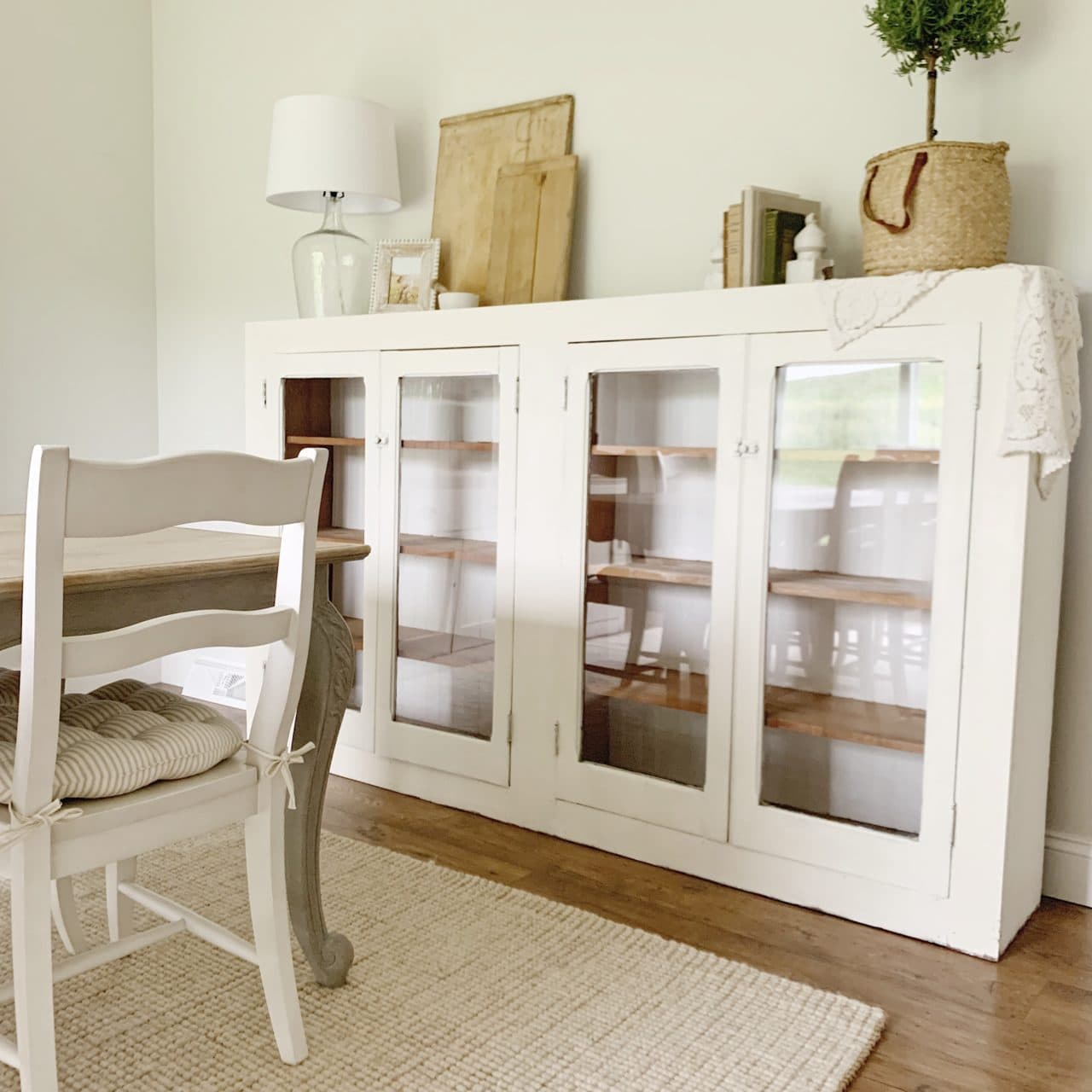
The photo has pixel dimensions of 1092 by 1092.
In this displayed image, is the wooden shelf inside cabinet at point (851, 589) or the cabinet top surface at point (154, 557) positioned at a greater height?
the cabinet top surface at point (154, 557)

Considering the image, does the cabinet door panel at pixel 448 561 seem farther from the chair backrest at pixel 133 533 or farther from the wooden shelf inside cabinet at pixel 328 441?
the chair backrest at pixel 133 533

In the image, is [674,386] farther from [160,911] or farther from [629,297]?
[160,911]

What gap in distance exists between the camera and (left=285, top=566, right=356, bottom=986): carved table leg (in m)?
1.98

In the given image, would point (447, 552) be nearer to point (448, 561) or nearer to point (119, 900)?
point (448, 561)

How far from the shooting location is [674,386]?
8.39 feet

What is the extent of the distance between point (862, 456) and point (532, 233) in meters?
1.23

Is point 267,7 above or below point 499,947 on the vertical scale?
above

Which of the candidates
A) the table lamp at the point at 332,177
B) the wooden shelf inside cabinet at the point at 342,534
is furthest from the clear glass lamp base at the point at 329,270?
the wooden shelf inside cabinet at the point at 342,534

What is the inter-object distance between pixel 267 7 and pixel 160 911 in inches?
122

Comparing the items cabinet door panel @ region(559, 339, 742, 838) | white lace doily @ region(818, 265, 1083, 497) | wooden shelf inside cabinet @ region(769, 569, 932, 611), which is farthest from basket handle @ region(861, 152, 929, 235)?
wooden shelf inside cabinet @ region(769, 569, 932, 611)

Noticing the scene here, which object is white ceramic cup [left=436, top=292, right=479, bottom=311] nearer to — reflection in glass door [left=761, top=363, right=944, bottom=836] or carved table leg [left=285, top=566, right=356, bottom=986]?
reflection in glass door [left=761, top=363, right=944, bottom=836]

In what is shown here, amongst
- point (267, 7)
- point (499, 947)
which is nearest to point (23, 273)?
point (267, 7)

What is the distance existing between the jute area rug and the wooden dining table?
6.6 inches

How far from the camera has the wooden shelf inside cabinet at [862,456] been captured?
2268mm
